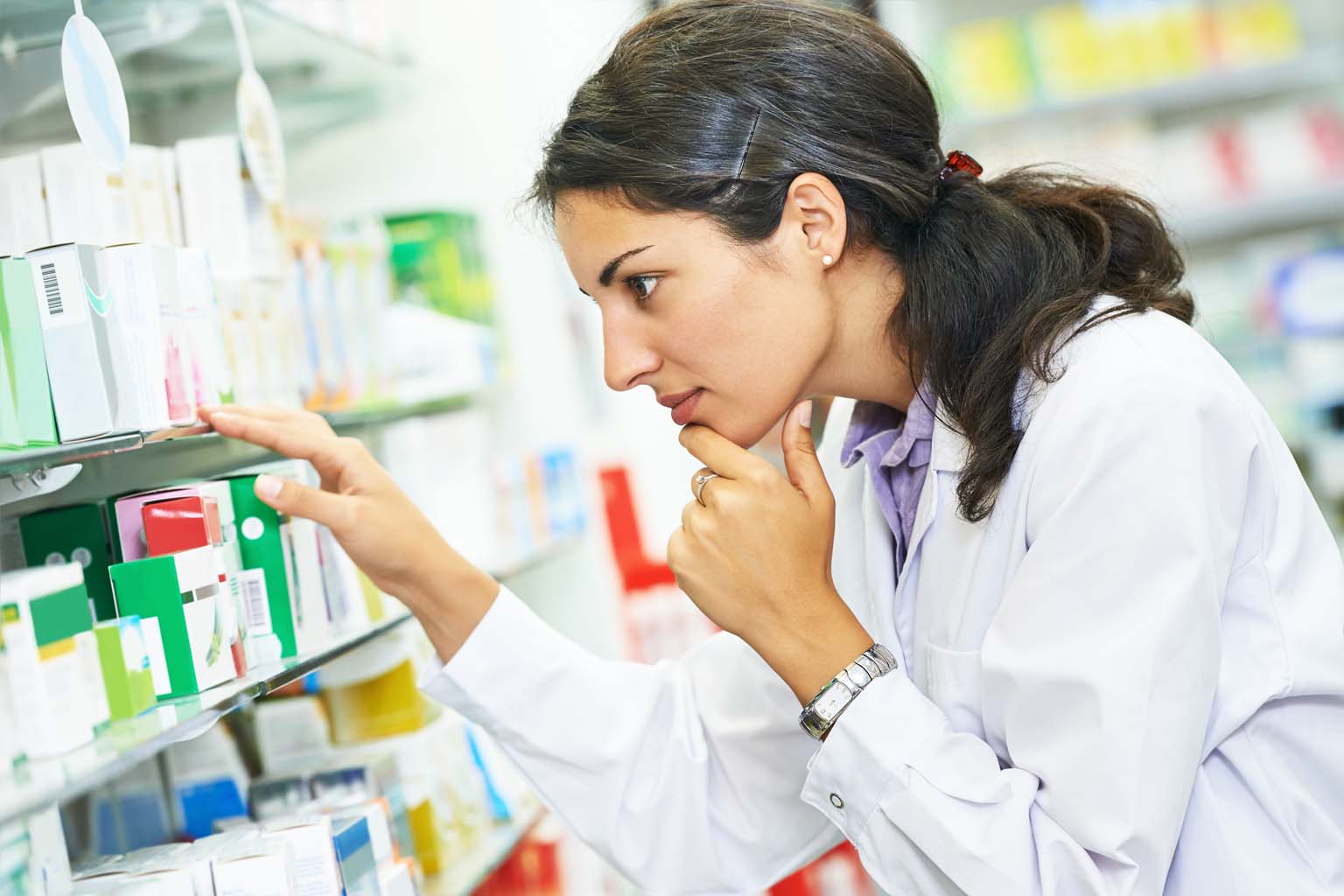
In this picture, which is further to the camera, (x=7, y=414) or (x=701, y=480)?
(x=701, y=480)

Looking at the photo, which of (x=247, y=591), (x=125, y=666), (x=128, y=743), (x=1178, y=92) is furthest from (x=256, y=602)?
(x=1178, y=92)

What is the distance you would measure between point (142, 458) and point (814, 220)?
96 centimetres

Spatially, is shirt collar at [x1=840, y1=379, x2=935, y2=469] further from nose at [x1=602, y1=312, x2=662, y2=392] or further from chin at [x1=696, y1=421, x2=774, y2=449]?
nose at [x1=602, y1=312, x2=662, y2=392]

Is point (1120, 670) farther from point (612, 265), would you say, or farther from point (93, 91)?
point (93, 91)

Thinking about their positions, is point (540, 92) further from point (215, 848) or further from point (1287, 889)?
point (1287, 889)

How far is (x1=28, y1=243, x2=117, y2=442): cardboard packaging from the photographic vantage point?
121 cm

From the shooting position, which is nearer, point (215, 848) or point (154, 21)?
point (215, 848)

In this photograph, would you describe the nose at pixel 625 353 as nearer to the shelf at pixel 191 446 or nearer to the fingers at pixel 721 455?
the fingers at pixel 721 455

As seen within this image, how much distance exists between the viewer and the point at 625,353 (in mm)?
1425

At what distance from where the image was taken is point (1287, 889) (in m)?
1.20

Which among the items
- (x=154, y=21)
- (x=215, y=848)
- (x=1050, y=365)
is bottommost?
(x=215, y=848)

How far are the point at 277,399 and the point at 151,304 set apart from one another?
39 centimetres

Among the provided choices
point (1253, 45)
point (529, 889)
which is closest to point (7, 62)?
point (529, 889)

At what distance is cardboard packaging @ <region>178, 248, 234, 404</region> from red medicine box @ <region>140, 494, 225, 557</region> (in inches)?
5.5
